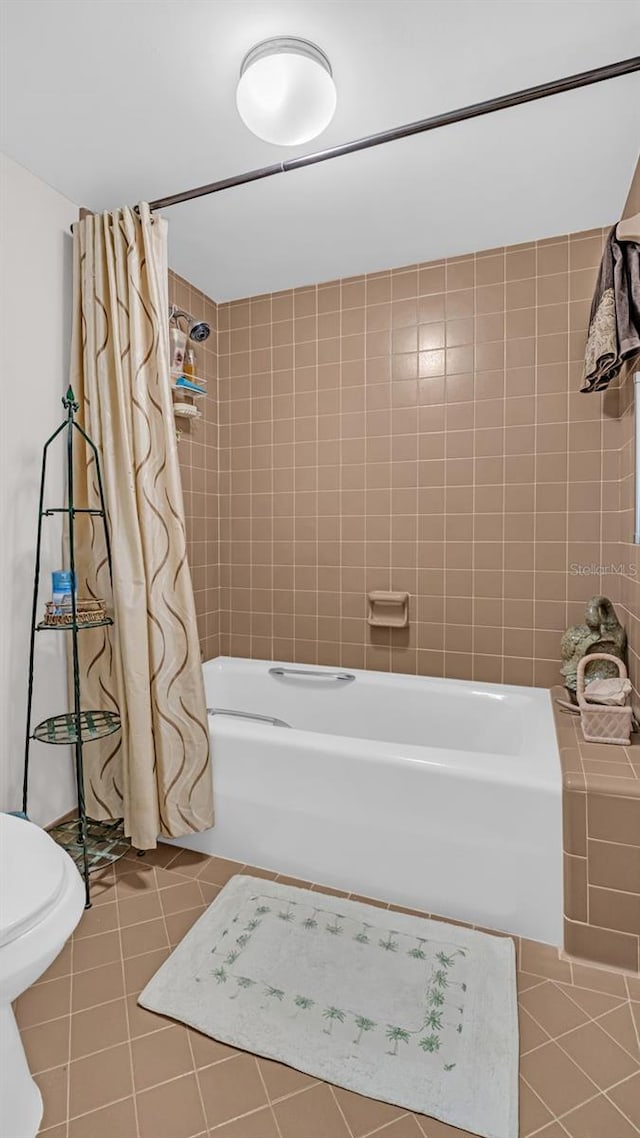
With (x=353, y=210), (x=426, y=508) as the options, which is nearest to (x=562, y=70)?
(x=353, y=210)

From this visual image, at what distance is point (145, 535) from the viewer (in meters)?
1.90

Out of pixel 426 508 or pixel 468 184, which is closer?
pixel 468 184

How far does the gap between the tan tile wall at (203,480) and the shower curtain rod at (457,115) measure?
1.05 m

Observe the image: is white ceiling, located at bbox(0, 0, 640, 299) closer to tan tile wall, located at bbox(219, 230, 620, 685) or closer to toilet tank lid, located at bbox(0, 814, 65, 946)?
tan tile wall, located at bbox(219, 230, 620, 685)

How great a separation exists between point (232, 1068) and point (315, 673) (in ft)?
5.09

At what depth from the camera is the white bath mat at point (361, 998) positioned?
1174mm

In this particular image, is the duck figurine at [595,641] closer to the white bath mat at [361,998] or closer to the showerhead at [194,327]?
the white bath mat at [361,998]

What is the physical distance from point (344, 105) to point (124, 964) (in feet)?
8.17

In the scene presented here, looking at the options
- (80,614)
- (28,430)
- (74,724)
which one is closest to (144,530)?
(80,614)

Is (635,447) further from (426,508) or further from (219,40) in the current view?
(219,40)

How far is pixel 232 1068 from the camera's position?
121cm

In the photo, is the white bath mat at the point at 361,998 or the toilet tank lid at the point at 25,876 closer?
the toilet tank lid at the point at 25,876

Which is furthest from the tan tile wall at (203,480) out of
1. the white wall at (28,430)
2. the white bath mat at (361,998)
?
the white bath mat at (361,998)

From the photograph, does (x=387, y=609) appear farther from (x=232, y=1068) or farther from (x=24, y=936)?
(x=24, y=936)
